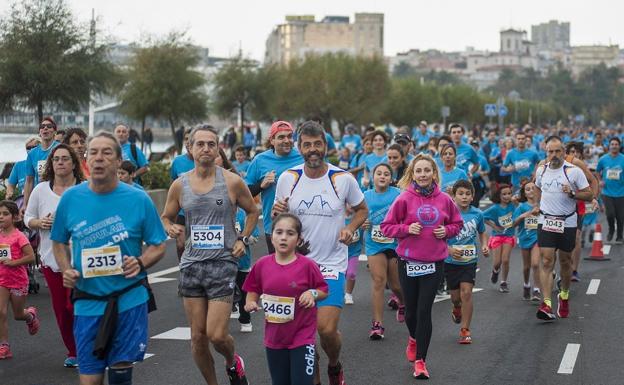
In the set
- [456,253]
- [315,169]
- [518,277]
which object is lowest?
[518,277]

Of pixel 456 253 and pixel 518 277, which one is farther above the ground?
pixel 456 253

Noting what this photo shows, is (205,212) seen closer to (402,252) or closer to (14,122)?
(402,252)

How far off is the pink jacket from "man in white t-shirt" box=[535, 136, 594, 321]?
3.26 m

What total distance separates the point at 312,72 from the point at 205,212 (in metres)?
62.0

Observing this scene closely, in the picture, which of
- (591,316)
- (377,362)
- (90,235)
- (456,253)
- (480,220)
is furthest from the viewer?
(591,316)

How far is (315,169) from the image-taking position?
860 cm

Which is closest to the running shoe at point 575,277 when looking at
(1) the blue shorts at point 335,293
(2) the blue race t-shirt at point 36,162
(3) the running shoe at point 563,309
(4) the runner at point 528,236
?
(4) the runner at point 528,236

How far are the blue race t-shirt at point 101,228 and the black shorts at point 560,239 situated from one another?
6.66 m

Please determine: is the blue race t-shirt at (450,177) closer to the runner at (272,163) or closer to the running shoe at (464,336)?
the running shoe at (464,336)

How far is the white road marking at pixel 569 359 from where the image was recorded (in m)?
10.2

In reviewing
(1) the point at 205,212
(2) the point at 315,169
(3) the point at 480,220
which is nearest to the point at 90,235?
(1) the point at 205,212

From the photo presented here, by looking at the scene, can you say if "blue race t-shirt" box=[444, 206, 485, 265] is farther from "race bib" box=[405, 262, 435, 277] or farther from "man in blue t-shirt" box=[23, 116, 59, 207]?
"man in blue t-shirt" box=[23, 116, 59, 207]

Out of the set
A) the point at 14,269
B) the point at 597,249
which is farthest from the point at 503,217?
the point at 14,269

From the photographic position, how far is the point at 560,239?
1288cm
